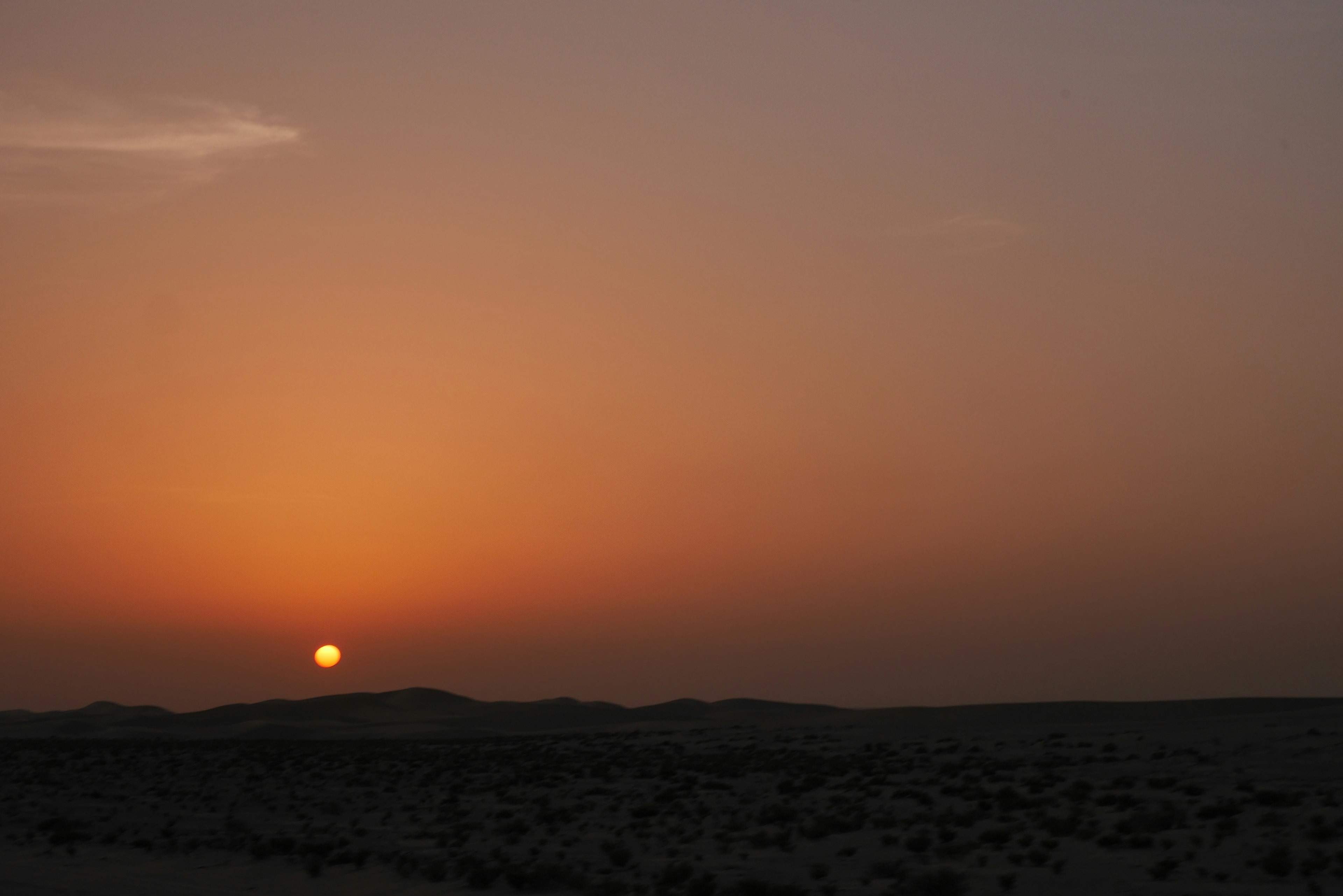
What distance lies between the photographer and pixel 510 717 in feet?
384

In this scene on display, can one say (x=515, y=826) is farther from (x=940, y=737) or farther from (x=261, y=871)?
(x=940, y=737)

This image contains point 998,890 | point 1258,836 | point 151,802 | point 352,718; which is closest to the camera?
point 998,890

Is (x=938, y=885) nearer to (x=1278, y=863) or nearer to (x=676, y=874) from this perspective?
(x=676, y=874)

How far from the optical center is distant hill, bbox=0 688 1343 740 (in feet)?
233

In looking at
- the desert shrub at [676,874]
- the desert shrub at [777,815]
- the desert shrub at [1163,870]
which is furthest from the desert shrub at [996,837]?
the desert shrub at [676,874]

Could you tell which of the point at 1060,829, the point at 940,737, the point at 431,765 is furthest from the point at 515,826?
the point at 940,737

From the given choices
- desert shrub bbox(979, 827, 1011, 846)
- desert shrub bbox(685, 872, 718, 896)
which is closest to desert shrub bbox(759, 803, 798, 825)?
desert shrub bbox(979, 827, 1011, 846)

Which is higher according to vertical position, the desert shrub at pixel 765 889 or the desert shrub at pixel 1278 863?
the desert shrub at pixel 1278 863

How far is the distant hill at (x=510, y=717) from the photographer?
7100cm

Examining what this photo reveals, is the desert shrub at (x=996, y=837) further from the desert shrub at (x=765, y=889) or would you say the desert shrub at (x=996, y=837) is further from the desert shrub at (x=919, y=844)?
the desert shrub at (x=765, y=889)

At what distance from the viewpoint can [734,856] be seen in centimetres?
2105

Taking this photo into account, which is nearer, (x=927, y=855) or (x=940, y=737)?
(x=927, y=855)

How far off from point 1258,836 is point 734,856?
8.71 metres

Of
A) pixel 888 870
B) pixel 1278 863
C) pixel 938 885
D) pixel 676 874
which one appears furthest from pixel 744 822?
pixel 1278 863
